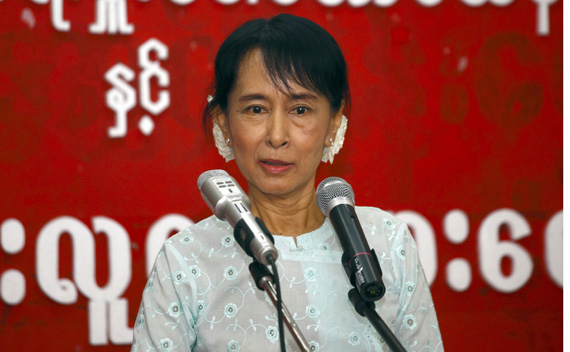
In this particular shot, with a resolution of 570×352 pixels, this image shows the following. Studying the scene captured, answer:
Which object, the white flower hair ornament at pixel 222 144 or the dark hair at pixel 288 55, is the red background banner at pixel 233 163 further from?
the dark hair at pixel 288 55

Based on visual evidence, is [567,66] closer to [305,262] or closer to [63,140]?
[305,262]

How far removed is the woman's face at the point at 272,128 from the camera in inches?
39.7

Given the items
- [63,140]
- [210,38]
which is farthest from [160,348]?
[210,38]

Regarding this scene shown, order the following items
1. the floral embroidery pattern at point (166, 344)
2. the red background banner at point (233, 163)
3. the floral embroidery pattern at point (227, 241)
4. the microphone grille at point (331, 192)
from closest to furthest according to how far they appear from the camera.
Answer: the microphone grille at point (331, 192)
the floral embroidery pattern at point (166, 344)
the floral embroidery pattern at point (227, 241)
the red background banner at point (233, 163)

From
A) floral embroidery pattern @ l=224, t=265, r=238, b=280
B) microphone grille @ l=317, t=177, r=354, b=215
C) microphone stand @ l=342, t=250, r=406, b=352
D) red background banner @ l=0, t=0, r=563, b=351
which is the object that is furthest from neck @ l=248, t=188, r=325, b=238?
red background banner @ l=0, t=0, r=563, b=351

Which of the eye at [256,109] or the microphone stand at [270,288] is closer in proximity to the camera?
the microphone stand at [270,288]

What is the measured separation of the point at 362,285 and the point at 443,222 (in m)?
1.43

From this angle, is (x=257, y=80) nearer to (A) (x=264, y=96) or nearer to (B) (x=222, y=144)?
(A) (x=264, y=96)

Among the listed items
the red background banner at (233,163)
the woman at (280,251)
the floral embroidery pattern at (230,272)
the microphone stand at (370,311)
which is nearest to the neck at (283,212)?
the woman at (280,251)

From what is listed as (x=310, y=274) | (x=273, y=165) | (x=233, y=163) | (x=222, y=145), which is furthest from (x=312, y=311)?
(x=233, y=163)

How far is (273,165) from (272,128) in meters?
0.07

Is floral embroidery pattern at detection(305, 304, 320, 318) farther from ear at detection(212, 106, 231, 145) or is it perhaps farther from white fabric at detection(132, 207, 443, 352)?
ear at detection(212, 106, 231, 145)

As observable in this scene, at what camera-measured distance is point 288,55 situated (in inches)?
40.5

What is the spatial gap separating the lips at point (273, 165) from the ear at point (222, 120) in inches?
5.1
